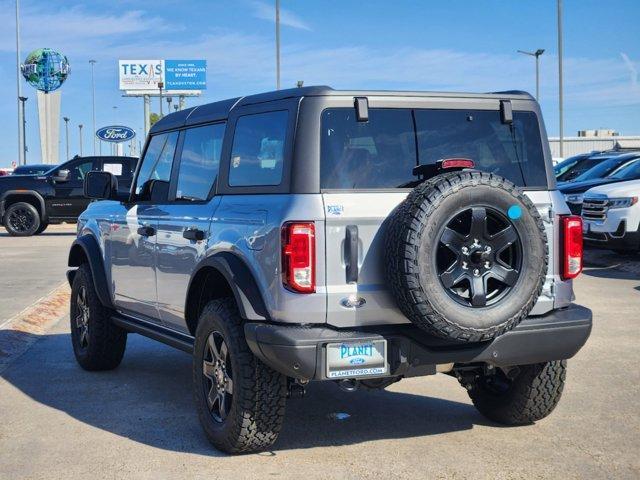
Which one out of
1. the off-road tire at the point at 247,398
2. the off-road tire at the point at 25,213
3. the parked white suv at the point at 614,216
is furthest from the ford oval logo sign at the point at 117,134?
the off-road tire at the point at 247,398

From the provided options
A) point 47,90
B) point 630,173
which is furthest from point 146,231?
point 47,90

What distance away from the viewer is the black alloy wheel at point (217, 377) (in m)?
5.25

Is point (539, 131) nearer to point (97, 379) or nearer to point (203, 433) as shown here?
point (203, 433)

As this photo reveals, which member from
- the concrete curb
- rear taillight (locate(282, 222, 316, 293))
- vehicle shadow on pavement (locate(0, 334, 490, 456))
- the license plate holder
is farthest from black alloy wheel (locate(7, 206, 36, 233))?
the license plate holder

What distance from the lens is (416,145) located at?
5.16m

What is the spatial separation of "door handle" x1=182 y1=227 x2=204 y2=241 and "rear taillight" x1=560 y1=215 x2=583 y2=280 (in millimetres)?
2043

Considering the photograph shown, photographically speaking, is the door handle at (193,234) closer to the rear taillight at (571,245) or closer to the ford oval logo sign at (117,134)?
the rear taillight at (571,245)

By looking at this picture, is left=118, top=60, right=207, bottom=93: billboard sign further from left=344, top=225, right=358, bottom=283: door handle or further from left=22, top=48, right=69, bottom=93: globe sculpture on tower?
left=344, top=225, right=358, bottom=283: door handle

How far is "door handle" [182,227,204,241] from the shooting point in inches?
220

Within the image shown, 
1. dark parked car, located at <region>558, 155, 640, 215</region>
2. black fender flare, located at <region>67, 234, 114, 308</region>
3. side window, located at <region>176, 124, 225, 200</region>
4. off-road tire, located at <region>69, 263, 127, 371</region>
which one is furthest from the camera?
dark parked car, located at <region>558, 155, 640, 215</region>

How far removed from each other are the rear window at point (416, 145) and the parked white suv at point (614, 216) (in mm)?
9971

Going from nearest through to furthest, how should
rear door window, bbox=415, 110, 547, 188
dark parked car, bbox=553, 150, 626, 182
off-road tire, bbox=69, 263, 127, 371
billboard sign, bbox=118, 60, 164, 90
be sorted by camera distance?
rear door window, bbox=415, 110, 547, 188 → off-road tire, bbox=69, 263, 127, 371 → dark parked car, bbox=553, 150, 626, 182 → billboard sign, bbox=118, 60, 164, 90

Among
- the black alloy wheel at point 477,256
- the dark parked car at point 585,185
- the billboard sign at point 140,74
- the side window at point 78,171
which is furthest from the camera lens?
the billboard sign at point 140,74

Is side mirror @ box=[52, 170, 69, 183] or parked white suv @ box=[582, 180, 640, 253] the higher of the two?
side mirror @ box=[52, 170, 69, 183]
